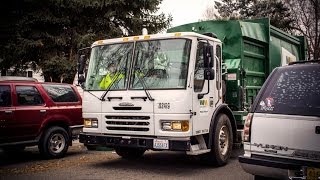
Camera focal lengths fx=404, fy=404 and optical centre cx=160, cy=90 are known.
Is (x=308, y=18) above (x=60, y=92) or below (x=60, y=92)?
above

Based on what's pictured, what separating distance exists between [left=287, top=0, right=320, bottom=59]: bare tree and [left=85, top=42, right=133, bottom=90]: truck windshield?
2915 cm

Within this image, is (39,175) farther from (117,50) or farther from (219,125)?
(219,125)

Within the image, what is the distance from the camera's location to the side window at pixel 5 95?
873 centimetres

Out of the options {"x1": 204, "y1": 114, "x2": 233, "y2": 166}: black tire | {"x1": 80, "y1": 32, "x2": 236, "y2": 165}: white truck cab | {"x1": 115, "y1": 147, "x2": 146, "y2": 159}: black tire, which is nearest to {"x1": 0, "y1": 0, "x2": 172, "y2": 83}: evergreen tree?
{"x1": 115, "y1": 147, "x2": 146, "y2": 159}: black tire

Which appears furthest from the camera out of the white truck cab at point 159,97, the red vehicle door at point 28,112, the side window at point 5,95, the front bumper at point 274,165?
the red vehicle door at point 28,112

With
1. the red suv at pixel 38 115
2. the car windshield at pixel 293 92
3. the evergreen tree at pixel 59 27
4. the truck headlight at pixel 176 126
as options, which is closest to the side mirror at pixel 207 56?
the truck headlight at pixel 176 126

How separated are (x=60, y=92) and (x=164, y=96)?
3.95 metres

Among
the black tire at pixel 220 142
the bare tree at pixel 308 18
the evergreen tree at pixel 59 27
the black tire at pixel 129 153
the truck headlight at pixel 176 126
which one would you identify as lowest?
the black tire at pixel 129 153

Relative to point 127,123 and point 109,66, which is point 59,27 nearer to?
point 109,66

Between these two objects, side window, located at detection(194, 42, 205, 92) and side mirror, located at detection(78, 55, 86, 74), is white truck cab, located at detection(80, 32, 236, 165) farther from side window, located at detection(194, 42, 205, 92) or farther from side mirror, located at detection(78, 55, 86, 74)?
side mirror, located at detection(78, 55, 86, 74)

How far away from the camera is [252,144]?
5.33 meters

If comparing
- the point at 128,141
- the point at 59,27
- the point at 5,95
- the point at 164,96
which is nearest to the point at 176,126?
the point at 164,96

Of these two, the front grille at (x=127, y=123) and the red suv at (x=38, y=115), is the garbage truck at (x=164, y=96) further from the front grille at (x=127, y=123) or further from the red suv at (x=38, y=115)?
the red suv at (x=38, y=115)

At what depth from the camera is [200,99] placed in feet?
24.7
